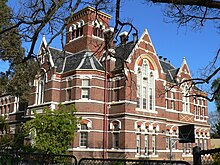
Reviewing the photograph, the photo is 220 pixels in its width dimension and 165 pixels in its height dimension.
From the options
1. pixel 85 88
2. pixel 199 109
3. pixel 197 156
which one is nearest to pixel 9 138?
pixel 85 88

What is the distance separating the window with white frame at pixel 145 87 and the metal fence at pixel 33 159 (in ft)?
69.1

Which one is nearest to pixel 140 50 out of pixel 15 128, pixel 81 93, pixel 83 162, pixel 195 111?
pixel 81 93

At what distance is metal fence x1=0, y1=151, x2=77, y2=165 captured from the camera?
7.66 m

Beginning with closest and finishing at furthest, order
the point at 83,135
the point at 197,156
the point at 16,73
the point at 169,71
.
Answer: the point at 197,156, the point at 16,73, the point at 83,135, the point at 169,71

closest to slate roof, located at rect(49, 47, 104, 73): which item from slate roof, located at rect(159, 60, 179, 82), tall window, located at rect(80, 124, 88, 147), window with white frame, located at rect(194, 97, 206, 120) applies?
tall window, located at rect(80, 124, 88, 147)

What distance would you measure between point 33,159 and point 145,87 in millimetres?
24074

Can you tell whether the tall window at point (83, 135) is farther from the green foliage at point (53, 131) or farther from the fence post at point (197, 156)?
the fence post at point (197, 156)

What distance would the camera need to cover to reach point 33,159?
8.02 metres

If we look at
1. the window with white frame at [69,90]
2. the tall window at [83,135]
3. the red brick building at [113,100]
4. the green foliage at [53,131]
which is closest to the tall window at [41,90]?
the red brick building at [113,100]

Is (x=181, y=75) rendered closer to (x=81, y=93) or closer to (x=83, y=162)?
(x=81, y=93)

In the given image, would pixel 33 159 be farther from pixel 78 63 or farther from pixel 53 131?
pixel 78 63

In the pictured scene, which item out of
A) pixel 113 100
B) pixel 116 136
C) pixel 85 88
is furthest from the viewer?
pixel 113 100

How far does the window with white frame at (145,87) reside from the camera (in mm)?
30472

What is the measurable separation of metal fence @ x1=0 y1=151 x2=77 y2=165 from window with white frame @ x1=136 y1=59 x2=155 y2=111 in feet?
69.1
